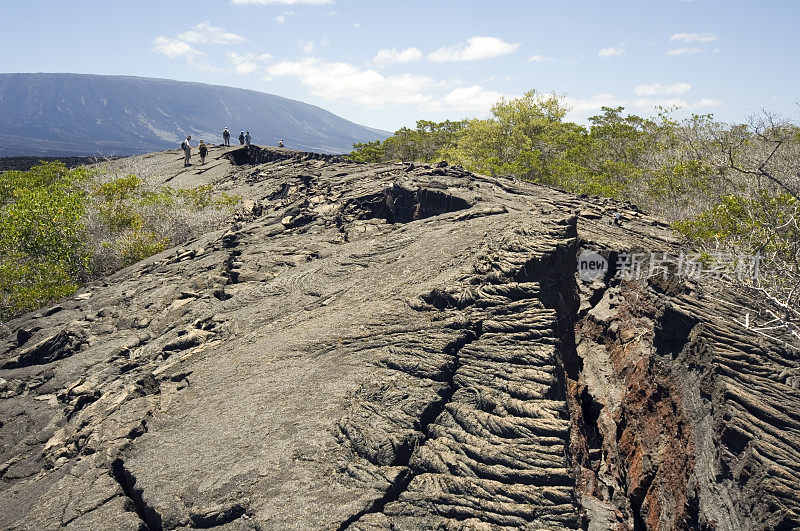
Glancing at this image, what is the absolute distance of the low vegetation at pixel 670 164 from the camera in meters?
18.3

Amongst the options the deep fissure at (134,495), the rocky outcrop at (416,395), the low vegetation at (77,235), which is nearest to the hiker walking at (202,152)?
the low vegetation at (77,235)

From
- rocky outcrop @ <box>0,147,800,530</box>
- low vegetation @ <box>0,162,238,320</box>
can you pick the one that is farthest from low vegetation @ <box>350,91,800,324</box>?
low vegetation @ <box>0,162,238,320</box>

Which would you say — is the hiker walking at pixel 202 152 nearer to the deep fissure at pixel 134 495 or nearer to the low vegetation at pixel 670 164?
the low vegetation at pixel 670 164

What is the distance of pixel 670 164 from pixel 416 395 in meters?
33.5

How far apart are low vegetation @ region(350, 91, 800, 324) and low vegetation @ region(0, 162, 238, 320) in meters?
25.5

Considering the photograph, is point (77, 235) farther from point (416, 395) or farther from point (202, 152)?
point (416, 395)

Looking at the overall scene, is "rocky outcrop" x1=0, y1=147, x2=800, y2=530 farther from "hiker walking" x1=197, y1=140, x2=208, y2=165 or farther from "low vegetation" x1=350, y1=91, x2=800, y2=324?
"hiker walking" x1=197, y1=140, x2=208, y2=165

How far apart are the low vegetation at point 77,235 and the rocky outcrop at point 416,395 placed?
5.74 m

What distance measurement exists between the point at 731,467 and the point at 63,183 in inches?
1688

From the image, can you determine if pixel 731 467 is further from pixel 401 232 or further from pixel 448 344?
pixel 401 232

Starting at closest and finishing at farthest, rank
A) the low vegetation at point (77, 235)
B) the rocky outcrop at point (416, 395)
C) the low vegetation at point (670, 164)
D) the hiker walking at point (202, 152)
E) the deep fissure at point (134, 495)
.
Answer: the deep fissure at point (134, 495) → the rocky outcrop at point (416, 395) → the low vegetation at point (670, 164) → the low vegetation at point (77, 235) → the hiker walking at point (202, 152)

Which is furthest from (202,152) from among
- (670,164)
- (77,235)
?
(670,164)

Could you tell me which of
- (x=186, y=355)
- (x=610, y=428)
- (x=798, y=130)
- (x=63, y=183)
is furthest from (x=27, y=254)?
(x=798, y=130)

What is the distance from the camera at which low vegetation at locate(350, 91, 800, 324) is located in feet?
60.1
